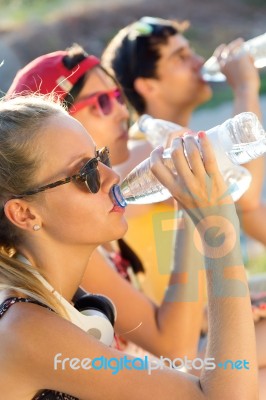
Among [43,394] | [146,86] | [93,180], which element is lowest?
[146,86]

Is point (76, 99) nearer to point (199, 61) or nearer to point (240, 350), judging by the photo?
point (199, 61)

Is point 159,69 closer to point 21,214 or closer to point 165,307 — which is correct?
point 165,307

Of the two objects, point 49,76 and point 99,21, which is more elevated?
point 49,76

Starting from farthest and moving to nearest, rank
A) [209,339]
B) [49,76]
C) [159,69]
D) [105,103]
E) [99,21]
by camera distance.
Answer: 1. [99,21]
2. [159,69]
3. [105,103]
4. [49,76]
5. [209,339]

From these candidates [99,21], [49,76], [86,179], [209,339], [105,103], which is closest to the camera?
[209,339]

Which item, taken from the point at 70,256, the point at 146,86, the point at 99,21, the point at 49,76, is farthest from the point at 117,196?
the point at 99,21

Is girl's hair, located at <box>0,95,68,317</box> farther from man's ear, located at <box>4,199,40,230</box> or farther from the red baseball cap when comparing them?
the red baseball cap

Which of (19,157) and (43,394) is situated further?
(19,157)

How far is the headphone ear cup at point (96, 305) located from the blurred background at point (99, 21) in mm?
7671

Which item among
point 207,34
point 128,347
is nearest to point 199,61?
point 128,347

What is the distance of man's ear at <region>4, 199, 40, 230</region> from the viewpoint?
204 centimetres

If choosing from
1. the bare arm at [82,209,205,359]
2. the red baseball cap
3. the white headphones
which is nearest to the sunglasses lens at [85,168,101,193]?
the white headphones

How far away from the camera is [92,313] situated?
2.10 m

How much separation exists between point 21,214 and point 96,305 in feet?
1.10
